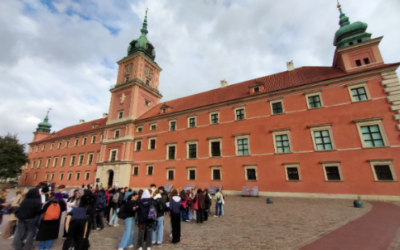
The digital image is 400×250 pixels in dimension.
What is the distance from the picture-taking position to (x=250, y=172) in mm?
18438

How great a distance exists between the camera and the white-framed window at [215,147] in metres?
20.7

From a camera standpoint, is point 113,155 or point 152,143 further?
point 113,155

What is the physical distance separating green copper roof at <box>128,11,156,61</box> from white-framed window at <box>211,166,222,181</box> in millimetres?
26652

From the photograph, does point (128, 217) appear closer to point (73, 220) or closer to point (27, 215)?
point (73, 220)

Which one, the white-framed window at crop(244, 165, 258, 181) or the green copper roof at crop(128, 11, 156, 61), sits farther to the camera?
the green copper roof at crop(128, 11, 156, 61)

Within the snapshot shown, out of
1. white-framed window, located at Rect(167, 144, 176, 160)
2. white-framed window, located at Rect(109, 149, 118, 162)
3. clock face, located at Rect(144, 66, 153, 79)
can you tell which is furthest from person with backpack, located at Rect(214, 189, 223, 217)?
clock face, located at Rect(144, 66, 153, 79)

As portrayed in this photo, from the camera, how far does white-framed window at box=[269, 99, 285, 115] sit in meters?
19.0

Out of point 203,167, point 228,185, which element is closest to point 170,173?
point 203,167

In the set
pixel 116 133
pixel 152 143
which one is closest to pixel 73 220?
pixel 152 143

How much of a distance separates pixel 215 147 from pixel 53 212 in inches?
664

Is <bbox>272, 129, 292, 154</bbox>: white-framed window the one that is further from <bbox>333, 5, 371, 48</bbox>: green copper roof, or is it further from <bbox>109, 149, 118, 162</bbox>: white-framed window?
<bbox>109, 149, 118, 162</bbox>: white-framed window

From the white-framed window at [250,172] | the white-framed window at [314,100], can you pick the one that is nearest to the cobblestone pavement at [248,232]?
the white-framed window at [250,172]

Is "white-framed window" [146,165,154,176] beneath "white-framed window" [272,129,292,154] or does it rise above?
beneath

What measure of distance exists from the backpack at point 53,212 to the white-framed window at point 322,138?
18207 millimetres
